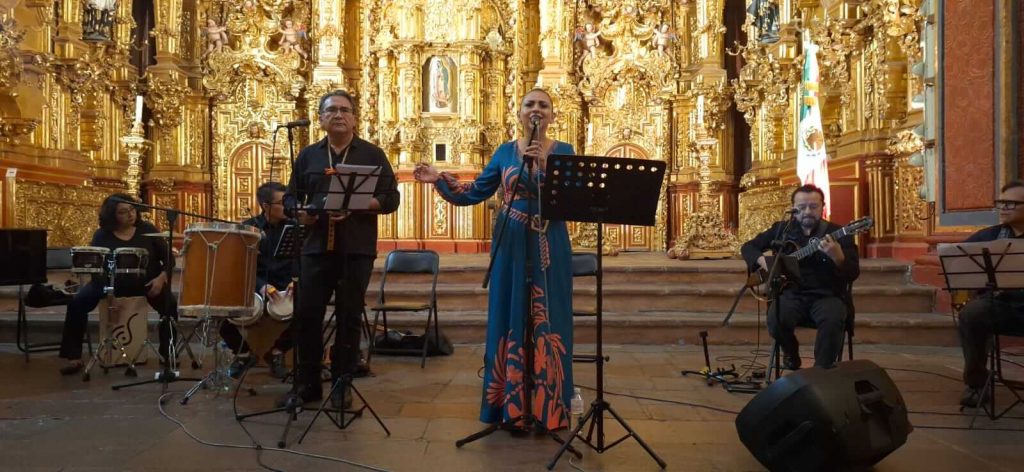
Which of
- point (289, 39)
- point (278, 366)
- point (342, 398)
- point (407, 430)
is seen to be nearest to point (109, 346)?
point (278, 366)

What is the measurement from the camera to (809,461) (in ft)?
11.0

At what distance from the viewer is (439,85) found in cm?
1445

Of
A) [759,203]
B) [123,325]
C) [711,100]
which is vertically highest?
[711,100]

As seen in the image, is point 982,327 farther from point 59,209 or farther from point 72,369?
point 59,209

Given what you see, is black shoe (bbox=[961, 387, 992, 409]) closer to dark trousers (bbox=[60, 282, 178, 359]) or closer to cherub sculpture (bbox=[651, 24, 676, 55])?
dark trousers (bbox=[60, 282, 178, 359])

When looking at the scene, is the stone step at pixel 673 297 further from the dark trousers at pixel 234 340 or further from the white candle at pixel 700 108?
the white candle at pixel 700 108

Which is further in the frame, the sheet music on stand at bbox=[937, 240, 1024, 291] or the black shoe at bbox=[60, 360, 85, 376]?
the black shoe at bbox=[60, 360, 85, 376]

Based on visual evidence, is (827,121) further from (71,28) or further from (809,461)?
(71,28)

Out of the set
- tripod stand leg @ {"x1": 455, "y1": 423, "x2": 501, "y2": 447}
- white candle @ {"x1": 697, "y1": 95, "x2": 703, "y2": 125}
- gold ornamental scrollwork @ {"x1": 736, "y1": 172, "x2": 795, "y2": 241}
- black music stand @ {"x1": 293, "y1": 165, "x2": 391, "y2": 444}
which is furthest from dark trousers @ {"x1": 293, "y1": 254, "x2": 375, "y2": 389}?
white candle @ {"x1": 697, "y1": 95, "x2": 703, "y2": 125}

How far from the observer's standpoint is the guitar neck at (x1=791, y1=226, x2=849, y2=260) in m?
5.11

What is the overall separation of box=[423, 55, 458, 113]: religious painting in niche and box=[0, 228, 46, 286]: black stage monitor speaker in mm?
8625

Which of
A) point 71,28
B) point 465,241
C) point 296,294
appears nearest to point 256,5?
point 71,28

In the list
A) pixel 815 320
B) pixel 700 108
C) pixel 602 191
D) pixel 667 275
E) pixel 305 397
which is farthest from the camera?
pixel 700 108

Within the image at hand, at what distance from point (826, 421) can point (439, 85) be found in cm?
1203
